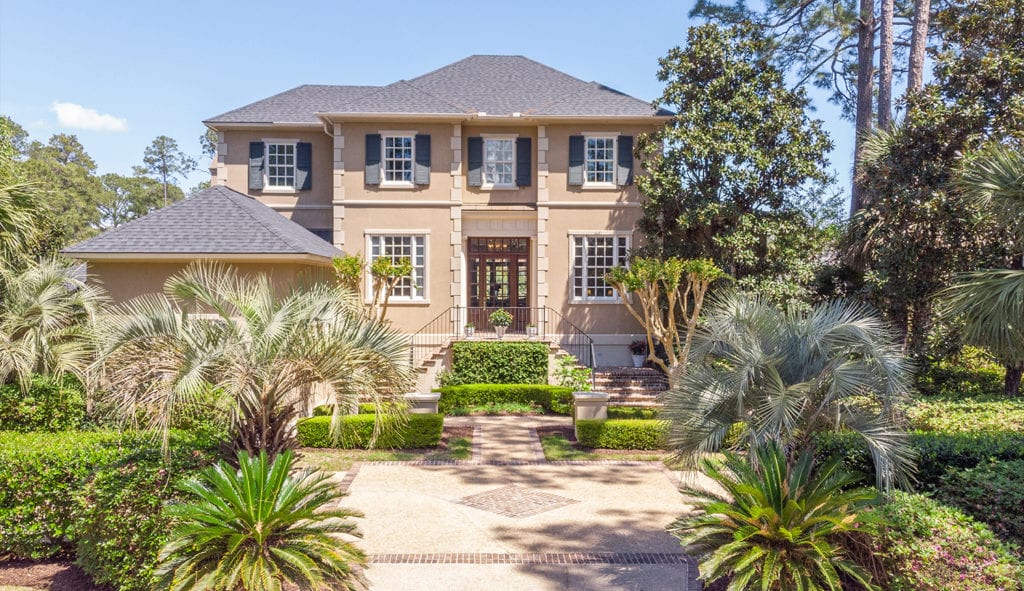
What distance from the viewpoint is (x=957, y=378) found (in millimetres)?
14797

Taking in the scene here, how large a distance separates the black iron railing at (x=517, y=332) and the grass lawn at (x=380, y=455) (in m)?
6.40

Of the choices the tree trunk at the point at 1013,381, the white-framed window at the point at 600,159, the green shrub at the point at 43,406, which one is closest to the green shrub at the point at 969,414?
the tree trunk at the point at 1013,381

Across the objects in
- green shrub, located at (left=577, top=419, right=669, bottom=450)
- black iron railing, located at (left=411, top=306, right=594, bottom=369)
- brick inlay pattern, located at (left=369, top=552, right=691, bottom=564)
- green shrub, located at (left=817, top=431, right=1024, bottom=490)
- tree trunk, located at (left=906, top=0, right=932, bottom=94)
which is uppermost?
tree trunk, located at (left=906, top=0, right=932, bottom=94)

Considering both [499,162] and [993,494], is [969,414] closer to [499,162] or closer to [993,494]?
[993,494]

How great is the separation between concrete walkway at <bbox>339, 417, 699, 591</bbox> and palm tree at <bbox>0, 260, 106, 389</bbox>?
5896mm

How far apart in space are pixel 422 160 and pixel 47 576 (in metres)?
14.9

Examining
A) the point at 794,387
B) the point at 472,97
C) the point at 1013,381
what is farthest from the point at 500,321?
the point at 794,387

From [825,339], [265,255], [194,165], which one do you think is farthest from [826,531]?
[194,165]

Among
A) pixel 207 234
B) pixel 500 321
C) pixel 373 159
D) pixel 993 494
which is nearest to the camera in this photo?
pixel 993 494

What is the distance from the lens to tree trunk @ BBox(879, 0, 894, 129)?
1767cm

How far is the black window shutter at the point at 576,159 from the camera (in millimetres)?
19844

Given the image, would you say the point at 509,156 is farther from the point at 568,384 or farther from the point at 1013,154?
the point at 1013,154

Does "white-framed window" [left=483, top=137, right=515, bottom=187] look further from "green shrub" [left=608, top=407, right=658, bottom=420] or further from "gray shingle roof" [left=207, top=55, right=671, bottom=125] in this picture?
"green shrub" [left=608, top=407, right=658, bottom=420]

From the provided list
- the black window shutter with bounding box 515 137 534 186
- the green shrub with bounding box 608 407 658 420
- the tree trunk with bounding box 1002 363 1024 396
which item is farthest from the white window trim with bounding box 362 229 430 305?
the tree trunk with bounding box 1002 363 1024 396
